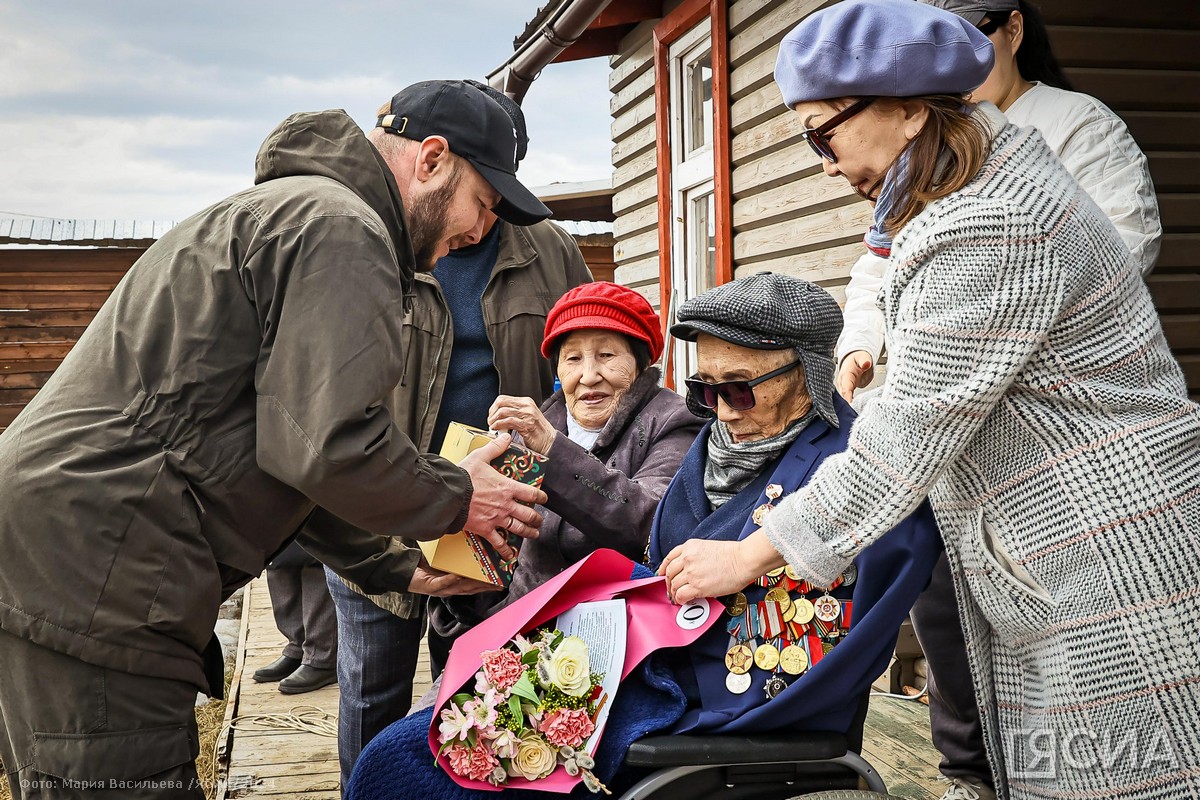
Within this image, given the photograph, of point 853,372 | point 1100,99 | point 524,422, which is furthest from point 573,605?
point 1100,99

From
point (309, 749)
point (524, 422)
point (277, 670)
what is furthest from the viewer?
point (277, 670)

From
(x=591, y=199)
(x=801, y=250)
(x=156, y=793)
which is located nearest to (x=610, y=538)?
(x=156, y=793)

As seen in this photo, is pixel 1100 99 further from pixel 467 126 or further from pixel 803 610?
pixel 803 610

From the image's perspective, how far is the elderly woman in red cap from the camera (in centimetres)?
241

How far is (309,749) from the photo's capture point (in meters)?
3.75

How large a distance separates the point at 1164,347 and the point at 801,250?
3.63m

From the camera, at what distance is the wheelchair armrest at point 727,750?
163cm

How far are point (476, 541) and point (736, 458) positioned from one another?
647 millimetres

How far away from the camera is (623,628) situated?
180 centimetres

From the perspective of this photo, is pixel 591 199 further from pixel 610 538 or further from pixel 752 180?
pixel 610 538

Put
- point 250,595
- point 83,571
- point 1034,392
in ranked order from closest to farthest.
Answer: point 1034,392 < point 83,571 < point 250,595

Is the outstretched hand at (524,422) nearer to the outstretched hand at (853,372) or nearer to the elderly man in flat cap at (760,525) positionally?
the elderly man in flat cap at (760,525)

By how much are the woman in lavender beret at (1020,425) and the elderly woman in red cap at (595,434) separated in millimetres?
932

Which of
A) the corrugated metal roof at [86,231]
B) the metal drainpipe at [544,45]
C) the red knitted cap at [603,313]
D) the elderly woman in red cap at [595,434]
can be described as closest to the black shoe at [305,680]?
→ the elderly woman in red cap at [595,434]
